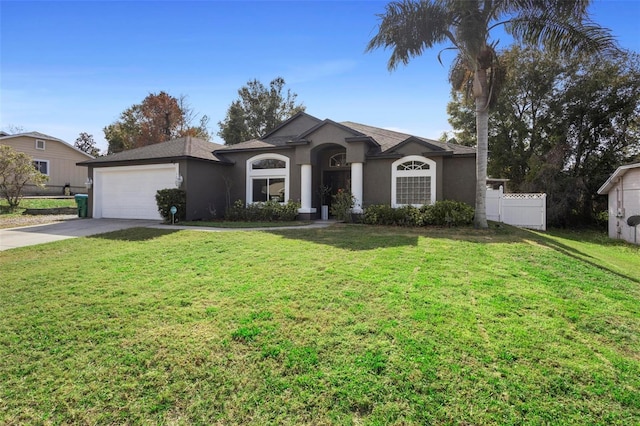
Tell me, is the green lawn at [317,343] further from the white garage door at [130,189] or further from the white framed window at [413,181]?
the white garage door at [130,189]

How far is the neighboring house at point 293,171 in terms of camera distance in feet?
46.1

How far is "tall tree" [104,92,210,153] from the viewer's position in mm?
34625

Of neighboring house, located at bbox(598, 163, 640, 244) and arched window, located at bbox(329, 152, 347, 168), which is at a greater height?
arched window, located at bbox(329, 152, 347, 168)

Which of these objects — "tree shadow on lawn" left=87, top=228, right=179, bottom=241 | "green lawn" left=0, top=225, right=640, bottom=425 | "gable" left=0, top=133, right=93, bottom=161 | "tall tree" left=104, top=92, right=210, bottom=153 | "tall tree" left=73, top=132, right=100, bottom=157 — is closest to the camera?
"green lawn" left=0, top=225, right=640, bottom=425

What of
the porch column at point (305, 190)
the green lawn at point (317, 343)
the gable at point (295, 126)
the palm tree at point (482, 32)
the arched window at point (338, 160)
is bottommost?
the green lawn at point (317, 343)

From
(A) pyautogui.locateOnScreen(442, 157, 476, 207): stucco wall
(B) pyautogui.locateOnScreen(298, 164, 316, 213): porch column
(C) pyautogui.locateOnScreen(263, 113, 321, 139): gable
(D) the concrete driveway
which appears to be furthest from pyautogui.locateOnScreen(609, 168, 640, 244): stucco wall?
(D) the concrete driveway

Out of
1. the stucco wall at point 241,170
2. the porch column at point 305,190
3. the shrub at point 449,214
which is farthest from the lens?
the stucco wall at point 241,170

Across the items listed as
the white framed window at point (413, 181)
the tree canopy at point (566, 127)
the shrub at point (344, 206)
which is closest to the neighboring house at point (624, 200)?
the tree canopy at point (566, 127)

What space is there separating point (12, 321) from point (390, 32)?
13.0m

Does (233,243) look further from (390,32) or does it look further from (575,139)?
(575,139)

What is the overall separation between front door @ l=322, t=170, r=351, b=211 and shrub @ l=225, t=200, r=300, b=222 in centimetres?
226

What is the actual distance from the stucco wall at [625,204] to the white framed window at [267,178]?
15396mm

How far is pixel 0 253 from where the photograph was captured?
8.12 meters

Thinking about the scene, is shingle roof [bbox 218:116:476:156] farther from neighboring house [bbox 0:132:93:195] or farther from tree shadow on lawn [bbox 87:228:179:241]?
neighboring house [bbox 0:132:93:195]
